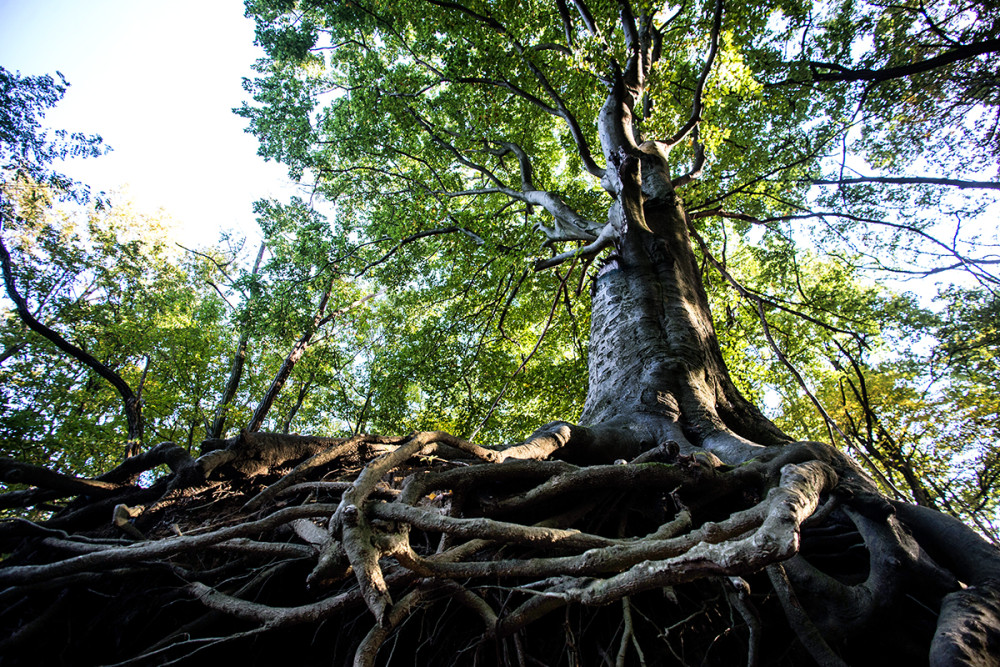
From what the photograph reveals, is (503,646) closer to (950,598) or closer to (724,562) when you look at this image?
(724,562)

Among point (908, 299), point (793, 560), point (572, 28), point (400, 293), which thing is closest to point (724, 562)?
point (793, 560)

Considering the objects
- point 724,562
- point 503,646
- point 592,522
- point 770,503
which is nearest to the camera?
point 724,562

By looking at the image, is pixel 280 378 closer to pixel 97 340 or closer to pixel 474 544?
pixel 97 340

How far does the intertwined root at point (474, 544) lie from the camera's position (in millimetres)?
1110

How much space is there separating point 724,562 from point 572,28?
641 cm

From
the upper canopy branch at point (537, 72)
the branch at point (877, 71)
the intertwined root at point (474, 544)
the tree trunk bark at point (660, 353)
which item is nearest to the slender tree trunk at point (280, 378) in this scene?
the upper canopy branch at point (537, 72)

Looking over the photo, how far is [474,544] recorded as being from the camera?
136cm

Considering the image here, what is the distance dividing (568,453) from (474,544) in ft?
3.16

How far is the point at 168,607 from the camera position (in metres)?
1.49

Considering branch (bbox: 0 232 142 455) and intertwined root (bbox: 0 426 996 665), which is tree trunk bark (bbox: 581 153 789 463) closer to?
intertwined root (bbox: 0 426 996 665)

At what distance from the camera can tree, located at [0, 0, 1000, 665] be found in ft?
4.10

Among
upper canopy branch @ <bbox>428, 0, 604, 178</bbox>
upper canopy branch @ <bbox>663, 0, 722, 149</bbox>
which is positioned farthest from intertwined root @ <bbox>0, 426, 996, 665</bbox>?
upper canopy branch @ <bbox>663, 0, 722, 149</bbox>

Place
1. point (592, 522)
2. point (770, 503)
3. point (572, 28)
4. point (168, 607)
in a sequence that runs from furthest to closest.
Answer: point (572, 28) < point (592, 522) < point (168, 607) < point (770, 503)

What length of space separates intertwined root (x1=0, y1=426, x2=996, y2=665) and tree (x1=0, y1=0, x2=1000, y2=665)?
1 centimetres
